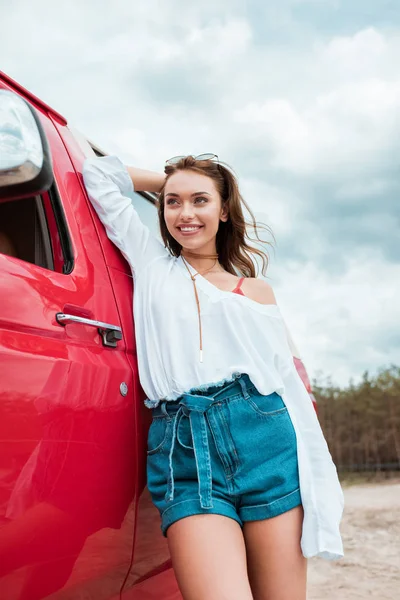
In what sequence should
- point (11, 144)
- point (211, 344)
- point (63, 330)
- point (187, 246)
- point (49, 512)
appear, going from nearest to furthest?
1. point (11, 144)
2. point (49, 512)
3. point (63, 330)
4. point (211, 344)
5. point (187, 246)

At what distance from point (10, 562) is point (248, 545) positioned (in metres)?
0.75

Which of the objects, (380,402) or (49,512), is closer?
(49,512)

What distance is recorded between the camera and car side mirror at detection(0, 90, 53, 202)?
1.20 m

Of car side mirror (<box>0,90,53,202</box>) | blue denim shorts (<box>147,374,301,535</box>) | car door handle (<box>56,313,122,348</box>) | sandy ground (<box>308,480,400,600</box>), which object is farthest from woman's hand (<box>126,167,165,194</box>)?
sandy ground (<box>308,480,400,600</box>)

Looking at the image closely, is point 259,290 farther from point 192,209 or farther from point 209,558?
point 209,558

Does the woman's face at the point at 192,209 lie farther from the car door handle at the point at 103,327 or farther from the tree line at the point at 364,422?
the tree line at the point at 364,422

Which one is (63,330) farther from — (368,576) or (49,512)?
(368,576)

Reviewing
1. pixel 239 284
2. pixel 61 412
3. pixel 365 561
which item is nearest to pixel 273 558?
pixel 61 412

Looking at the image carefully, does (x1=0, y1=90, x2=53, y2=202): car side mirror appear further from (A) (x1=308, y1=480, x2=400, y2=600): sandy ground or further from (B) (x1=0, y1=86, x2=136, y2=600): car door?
(A) (x1=308, y1=480, x2=400, y2=600): sandy ground

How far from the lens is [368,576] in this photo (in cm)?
555

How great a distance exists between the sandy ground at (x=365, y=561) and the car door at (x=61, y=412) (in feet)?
12.6

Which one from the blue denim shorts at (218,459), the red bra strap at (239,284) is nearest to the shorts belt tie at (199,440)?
the blue denim shorts at (218,459)

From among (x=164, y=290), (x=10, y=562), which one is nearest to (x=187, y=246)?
(x=164, y=290)

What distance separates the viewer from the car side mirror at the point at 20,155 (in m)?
1.20
